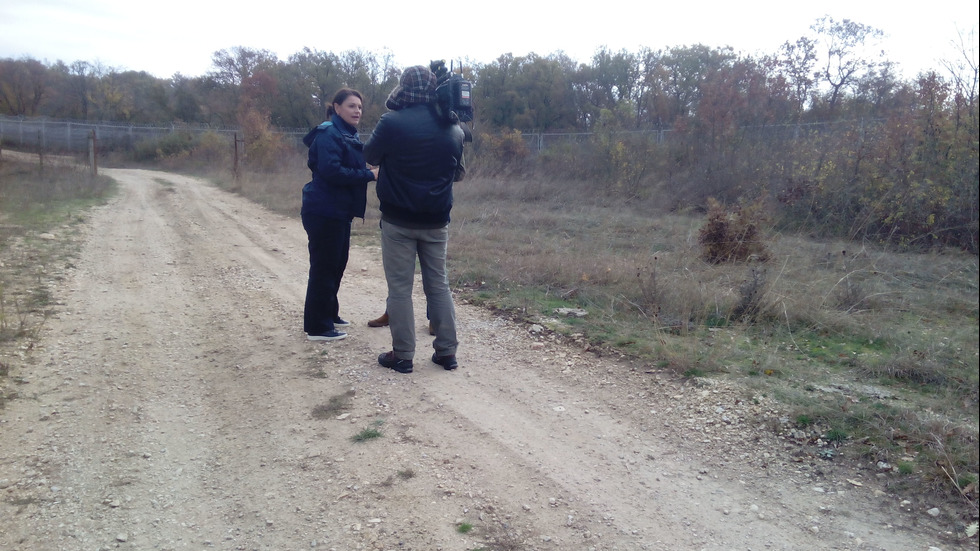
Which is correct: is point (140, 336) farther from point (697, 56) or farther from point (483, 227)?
point (697, 56)

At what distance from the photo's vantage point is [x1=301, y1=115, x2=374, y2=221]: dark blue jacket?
502 cm

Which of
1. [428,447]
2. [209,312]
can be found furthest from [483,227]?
[428,447]

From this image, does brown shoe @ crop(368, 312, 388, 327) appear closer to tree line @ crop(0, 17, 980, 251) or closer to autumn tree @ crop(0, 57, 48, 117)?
tree line @ crop(0, 17, 980, 251)

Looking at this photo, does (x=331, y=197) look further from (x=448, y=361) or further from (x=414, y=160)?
(x=448, y=361)

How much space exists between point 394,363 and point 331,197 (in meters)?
1.44

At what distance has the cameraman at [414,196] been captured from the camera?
439cm

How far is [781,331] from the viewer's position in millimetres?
5656

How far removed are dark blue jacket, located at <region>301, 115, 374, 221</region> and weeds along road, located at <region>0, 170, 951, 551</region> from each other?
110 centimetres

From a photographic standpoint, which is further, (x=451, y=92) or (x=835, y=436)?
(x=451, y=92)

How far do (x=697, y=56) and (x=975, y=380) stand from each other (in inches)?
1019

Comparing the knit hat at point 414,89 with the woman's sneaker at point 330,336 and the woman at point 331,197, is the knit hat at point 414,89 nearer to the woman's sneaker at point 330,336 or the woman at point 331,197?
the woman at point 331,197

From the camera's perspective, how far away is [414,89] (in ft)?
14.4

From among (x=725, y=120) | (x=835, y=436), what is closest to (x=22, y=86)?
(x=725, y=120)

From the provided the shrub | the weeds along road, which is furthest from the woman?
the shrub
